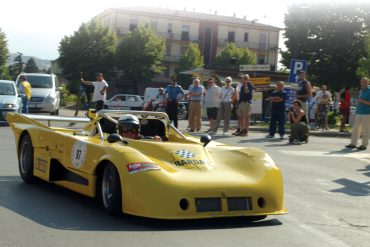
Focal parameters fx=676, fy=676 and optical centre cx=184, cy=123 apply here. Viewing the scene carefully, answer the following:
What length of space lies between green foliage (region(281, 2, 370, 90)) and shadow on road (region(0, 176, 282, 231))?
4666 cm

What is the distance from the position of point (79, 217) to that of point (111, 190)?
41 cm

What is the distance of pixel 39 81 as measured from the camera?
2655cm

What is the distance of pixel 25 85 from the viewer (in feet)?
73.8

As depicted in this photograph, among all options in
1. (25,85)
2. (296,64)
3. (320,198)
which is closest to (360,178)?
(320,198)

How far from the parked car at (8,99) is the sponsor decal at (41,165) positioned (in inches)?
473

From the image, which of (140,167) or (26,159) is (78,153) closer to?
(140,167)

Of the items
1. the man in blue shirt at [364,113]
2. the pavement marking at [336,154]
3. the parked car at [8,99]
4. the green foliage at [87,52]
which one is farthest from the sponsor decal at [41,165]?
the green foliage at [87,52]

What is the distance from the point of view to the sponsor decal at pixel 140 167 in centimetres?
641

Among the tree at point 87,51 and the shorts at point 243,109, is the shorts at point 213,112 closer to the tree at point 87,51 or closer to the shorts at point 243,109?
the shorts at point 243,109

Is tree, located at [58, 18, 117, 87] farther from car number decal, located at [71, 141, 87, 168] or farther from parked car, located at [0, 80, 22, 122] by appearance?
car number decal, located at [71, 141, 87, 168]

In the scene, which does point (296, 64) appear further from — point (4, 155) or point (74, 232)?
point (74, 232)

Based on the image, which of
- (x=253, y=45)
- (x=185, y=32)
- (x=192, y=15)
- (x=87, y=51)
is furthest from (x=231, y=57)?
(x=87, y=51)

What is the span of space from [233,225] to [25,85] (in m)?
17.1

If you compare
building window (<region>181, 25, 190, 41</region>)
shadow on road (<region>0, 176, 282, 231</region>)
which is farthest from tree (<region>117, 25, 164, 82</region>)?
shadow on road (<region>0, 176, 282, 231</region>)
